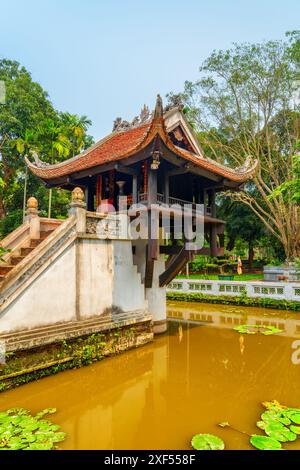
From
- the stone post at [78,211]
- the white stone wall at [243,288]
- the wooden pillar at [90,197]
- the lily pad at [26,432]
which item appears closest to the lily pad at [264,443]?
the lily pad at [26,432]

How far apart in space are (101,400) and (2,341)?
190 centimetres

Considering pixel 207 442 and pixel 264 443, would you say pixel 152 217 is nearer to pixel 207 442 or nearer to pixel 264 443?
pixel 207 442

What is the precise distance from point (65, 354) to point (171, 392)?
2.22 m

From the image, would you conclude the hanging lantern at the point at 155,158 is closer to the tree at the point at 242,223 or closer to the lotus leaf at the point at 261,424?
the lotus leaf at the point at 261,424

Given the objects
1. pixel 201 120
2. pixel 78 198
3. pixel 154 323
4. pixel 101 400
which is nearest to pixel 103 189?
pixel 78 198

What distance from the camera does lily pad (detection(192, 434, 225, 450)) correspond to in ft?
11.8

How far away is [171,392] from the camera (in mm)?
5336

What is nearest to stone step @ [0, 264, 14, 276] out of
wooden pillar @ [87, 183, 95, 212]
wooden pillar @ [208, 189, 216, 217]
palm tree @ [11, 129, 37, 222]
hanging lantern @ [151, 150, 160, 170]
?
hanging lantern @ [151, 150, 160, 170]

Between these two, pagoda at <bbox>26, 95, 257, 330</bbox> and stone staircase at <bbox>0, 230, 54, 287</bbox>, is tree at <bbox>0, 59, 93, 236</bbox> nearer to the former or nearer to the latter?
pagoda at <bbox>26, 95, 257, 330</bbox>

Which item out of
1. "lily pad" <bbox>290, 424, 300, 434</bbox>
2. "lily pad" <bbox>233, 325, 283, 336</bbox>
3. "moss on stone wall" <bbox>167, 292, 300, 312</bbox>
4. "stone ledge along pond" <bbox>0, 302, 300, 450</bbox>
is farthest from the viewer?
"moss on stone wall" <bbox>167, 292, 300, 312</bbox>

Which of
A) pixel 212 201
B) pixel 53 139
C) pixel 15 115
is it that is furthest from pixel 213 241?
pixel 15 115

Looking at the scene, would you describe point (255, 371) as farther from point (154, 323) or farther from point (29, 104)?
point (29, 104)

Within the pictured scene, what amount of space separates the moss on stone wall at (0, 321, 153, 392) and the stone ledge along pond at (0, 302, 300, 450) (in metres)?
0.16

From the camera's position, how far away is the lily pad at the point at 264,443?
3580mm
